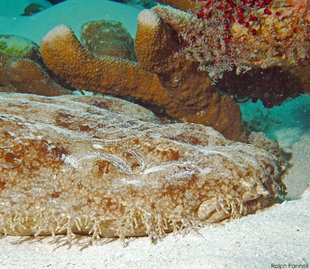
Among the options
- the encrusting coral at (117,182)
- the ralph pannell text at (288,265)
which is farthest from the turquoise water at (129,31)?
the ralph pannell text at (288,265)

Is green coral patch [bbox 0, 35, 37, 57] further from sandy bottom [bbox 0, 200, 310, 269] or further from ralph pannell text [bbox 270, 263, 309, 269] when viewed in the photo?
ralph pannell text [bbox 270, 263, 309, 269]

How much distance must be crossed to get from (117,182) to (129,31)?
7514 mm

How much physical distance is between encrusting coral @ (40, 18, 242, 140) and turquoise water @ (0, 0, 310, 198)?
1541 millimetres

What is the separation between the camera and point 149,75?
3.58 metres

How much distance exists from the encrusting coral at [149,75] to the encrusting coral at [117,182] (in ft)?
4.37

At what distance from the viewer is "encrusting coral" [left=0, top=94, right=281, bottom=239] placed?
180 centimetres

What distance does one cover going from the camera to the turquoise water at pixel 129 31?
482 cm

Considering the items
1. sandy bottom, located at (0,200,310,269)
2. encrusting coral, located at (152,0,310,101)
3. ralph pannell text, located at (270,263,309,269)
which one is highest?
encrusting coral, located at (152,0,310,101)

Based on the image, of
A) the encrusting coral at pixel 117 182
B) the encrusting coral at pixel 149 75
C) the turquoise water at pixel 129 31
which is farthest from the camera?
the turquoise water at pixel 129 31

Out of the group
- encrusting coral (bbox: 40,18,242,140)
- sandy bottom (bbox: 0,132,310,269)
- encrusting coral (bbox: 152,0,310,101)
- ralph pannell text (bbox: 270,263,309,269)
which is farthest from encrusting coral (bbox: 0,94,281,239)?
encrusting coral (bbox: 40,18,242,140)

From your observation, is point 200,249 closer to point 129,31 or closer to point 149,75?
point 149,75

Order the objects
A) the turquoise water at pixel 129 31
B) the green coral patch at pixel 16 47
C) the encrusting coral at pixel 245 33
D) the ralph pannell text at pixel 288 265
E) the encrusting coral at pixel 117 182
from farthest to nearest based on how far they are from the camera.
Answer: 1. the turquoise water at pixel 129 31
2. the green coral patch at pixel 16 47
3. the encrusting coral at pixel 245 33
4. the encrusting coral at pixel 117 182
5. the ralph pannell text at pixel 288 265

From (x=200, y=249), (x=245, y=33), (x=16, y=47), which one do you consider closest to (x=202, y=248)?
(x=200, y=249)

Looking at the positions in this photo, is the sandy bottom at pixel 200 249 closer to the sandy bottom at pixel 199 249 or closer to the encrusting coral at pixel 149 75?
the sandy bottom at pixel 199 249
